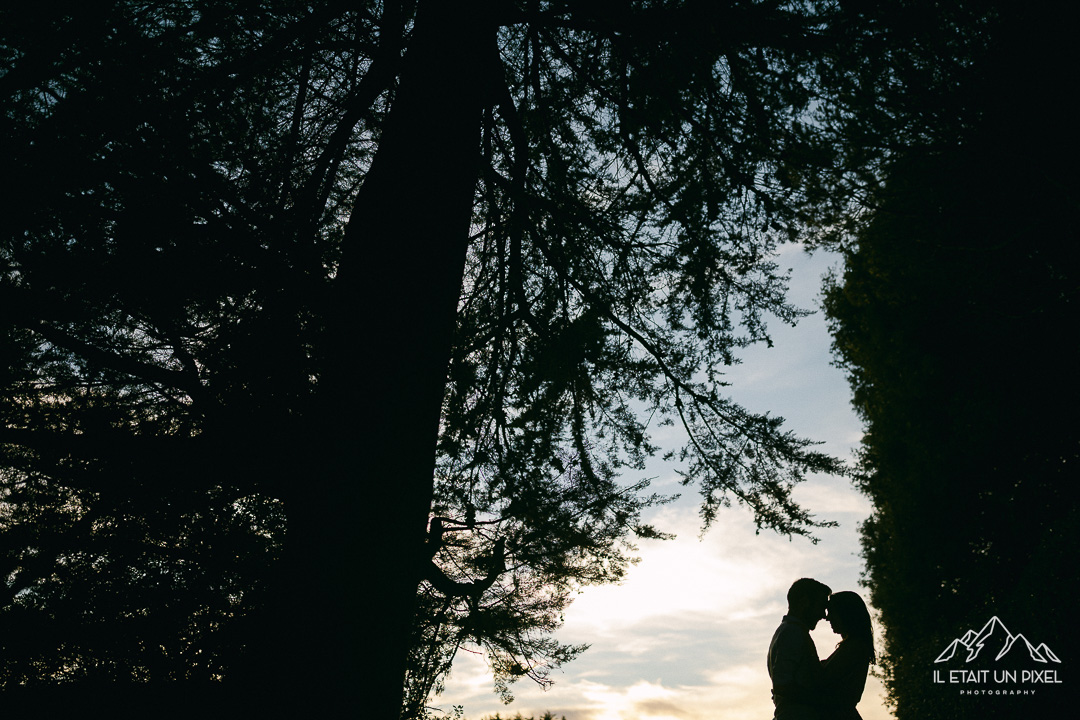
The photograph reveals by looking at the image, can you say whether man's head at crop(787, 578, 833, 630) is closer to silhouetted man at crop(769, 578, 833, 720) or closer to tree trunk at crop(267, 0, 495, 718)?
silhouetted man at crop(769, 578, 833, 720)

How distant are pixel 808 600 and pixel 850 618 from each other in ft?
0.84

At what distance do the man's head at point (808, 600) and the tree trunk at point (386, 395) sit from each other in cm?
259

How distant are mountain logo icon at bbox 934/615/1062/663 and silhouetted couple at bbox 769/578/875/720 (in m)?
5.36

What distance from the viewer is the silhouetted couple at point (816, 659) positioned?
3346 millimetres

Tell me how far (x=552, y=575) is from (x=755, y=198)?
3.49 meters

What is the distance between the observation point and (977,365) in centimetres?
931

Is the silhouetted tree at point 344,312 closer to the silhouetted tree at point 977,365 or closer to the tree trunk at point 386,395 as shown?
the tree trunk at point 386,395

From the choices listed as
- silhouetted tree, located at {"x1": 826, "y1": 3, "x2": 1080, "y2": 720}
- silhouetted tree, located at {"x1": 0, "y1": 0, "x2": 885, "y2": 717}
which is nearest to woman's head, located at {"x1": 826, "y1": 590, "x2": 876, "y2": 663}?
silhouetted tree, located at {"x1": 0, "y1": 0, "x2": 885, "y2": 717}

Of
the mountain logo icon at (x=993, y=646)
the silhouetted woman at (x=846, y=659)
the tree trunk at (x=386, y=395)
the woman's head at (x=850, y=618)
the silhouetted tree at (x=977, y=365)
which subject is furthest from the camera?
the mountain logo icon at (x=993, y=646)

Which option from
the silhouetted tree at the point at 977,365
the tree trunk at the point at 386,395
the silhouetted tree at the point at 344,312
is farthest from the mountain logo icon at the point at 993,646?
the tree trunk at the point at 386,395

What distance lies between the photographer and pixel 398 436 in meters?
2.31

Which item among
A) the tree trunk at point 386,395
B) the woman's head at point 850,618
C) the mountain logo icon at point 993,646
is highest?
the tree trunk at point 386,395

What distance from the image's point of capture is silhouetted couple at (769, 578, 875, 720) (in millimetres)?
3346

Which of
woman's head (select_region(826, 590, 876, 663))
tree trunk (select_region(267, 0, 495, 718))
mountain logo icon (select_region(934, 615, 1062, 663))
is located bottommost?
mountain logo icon (select_region(934, 615, 1062, 663))
